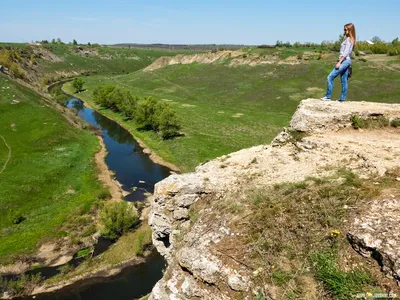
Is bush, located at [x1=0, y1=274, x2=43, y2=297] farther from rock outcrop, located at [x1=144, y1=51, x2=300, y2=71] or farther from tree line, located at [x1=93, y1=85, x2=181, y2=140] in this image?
rock outcrop, located at [x1=144, y1=51, x2=300, y2=71]

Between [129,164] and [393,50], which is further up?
[393,50]

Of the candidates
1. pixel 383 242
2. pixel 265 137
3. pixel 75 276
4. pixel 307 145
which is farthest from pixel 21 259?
pixel 265 137

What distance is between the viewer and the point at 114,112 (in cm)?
9956

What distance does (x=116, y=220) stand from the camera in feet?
122

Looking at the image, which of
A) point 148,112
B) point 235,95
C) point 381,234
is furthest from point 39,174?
point 235,95

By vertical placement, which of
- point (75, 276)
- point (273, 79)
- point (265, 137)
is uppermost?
point (273, 79)

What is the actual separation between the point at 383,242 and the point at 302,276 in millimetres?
2608

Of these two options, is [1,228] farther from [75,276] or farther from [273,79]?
[273,79]

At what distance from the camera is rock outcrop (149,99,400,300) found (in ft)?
34.0

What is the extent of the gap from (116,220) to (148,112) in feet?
147

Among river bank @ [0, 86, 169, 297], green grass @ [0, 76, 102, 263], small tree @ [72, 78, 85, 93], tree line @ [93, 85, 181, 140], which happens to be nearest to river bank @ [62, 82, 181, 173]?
river bank @ [0, 86, 169, 297]

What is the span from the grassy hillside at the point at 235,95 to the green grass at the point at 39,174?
16289mm

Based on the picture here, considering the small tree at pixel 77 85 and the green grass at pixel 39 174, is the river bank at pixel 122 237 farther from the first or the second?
the small tree at pixel 77 85

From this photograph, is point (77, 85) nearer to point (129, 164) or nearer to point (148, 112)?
point (148, 112)
